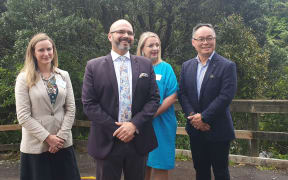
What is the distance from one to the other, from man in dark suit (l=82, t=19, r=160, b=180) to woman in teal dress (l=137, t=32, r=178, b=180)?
0.72m

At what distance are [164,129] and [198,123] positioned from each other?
0.47 metres

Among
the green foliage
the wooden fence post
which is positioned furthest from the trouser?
the green foliage

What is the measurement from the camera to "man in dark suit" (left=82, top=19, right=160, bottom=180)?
8.23 feet

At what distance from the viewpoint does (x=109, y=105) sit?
2555 millimetres

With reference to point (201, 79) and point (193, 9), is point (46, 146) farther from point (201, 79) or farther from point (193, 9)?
point (193, 9)

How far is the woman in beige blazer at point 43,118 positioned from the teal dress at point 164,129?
96 cm

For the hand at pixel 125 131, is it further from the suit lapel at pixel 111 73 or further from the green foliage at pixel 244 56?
the green foliage at pixel 244 56

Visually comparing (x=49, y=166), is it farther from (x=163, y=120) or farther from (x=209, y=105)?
(x=209, y=105)

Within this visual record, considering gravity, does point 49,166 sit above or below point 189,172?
above

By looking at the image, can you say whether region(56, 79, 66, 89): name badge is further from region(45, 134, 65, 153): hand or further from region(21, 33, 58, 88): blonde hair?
region(45, 134, 65, 153): hand

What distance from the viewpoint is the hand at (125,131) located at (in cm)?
245

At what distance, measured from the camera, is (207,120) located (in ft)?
9.91

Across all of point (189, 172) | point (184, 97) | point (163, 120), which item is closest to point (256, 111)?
point (189, 172)

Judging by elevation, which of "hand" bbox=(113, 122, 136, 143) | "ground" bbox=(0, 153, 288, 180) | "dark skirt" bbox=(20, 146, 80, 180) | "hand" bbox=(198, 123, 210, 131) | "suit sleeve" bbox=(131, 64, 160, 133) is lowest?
"ground" bbox=(0, 153, 288, 180)
